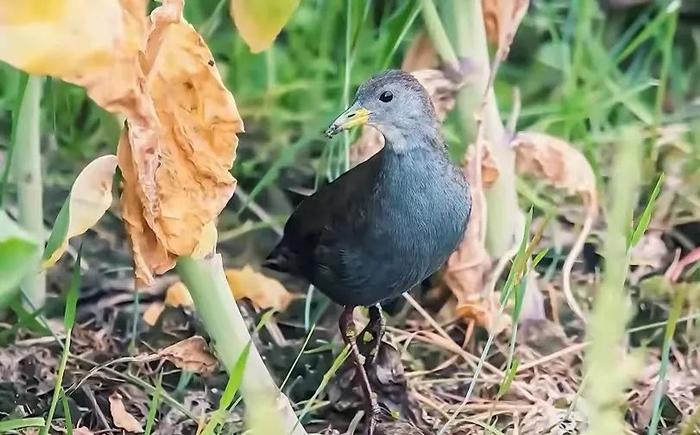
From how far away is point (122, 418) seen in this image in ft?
3.28

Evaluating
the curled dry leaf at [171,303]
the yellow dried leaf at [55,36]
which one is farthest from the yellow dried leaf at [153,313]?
the yellow dried leaf at [55,36]

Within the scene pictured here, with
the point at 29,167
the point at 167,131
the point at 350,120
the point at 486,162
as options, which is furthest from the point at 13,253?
the point at 486,162

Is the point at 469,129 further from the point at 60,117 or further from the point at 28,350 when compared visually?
the point at 60,117

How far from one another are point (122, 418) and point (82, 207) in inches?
14.5

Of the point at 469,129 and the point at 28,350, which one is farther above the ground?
the point at 469,129

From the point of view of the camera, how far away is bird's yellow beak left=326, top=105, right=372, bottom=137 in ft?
3.11

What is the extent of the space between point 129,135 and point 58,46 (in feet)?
0.48

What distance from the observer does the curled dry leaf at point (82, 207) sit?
69 centimetres

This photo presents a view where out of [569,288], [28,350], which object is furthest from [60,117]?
[569,288]

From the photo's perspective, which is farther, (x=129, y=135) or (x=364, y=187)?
(x=364, y=187)

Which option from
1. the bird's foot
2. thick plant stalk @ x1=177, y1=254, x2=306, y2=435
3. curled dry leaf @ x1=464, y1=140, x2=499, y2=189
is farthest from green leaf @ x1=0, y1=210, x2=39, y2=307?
curled dry leaf @ x1=464, y1=140, x2=499, y2=189

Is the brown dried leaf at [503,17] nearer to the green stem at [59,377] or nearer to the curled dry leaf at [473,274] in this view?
the curled dry leaf at [473,274]

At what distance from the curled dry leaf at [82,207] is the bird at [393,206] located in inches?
11.2

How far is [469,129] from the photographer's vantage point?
1.15 m
